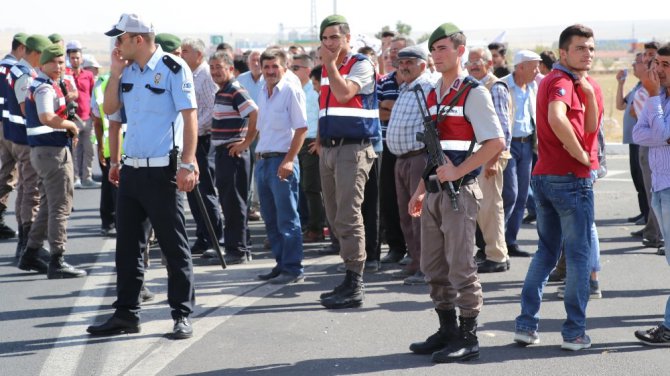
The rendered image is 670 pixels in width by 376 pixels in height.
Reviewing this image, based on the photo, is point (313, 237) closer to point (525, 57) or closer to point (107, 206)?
point (107, 206)

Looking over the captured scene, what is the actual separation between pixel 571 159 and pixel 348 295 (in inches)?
89.0

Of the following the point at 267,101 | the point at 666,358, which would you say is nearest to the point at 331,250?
the point at 267,101

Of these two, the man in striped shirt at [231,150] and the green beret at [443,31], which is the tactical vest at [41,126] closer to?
the man in striped shirt at [231,150]

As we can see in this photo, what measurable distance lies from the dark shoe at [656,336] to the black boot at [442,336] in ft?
4.21

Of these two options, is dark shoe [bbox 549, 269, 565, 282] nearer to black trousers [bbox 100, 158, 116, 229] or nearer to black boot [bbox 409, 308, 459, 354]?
black boot [bbox 409, 308, 459, 354]

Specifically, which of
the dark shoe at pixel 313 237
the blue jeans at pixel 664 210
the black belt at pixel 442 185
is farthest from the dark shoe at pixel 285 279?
the blue jeans at pixel 664 210

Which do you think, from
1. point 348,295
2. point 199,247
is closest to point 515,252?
point 348,295

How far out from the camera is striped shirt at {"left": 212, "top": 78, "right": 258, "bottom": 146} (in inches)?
363

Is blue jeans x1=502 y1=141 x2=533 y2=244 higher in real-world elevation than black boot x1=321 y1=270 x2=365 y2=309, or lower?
higher

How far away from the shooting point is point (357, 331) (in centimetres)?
679

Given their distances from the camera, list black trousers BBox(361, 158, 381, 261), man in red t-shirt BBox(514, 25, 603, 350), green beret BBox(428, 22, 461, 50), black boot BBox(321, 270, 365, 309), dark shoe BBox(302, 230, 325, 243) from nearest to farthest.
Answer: green beret BBox(428, 22, 461, 50) → man in red t-shirt BBox(514, 25, 603, 350) → black boot BBox(321, 270, 365, 309) → black trousers BBox(361, 158, 381, 261) → dark shoe BBox(302, 230, 325, 243)

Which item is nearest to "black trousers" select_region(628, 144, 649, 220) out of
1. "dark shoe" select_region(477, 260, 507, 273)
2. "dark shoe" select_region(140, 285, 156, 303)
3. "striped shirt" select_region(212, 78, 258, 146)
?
"dark shoe" select_region(477, 260, 507, 273)

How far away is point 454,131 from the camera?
5965mm

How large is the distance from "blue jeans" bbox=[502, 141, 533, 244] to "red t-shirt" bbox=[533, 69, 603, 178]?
10.5 ft
